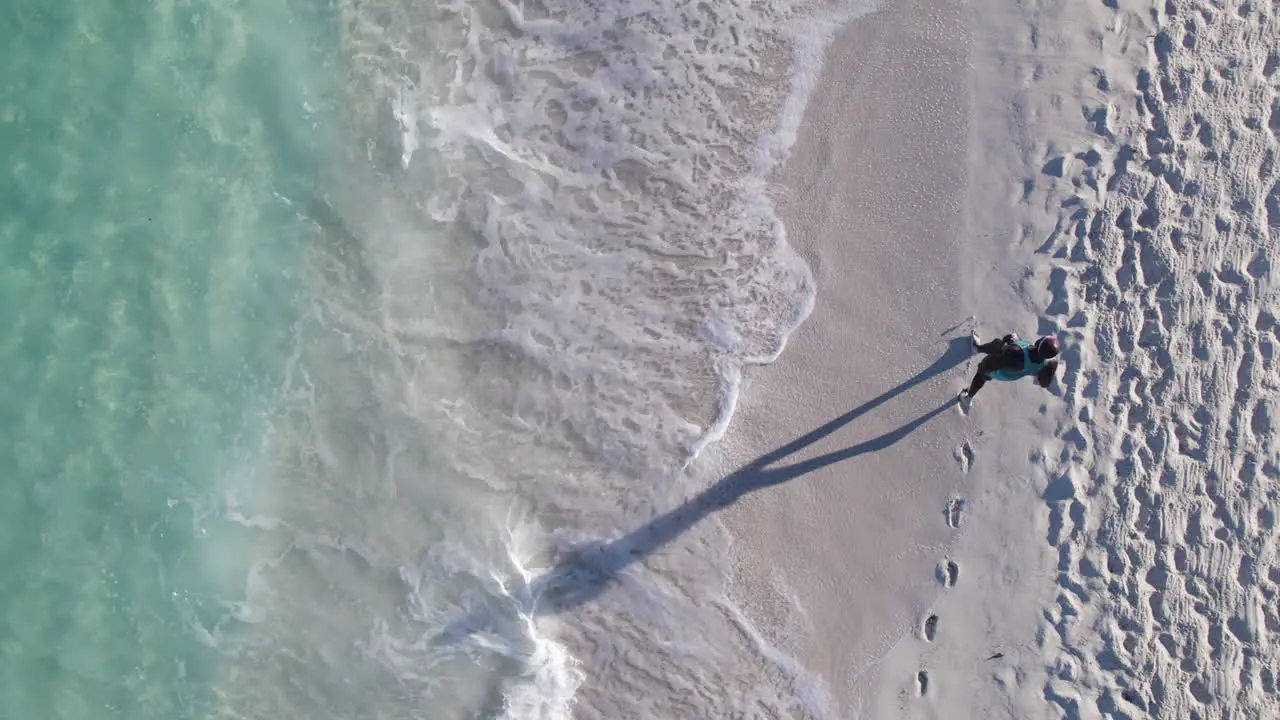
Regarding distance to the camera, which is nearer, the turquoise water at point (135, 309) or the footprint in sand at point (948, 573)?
the footprint in sand at point (948, 573)

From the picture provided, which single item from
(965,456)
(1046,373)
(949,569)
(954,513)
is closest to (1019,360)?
(1046,373)

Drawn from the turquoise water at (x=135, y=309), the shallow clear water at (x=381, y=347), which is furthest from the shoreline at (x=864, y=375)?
the turquoise water at (x=135, y=309)

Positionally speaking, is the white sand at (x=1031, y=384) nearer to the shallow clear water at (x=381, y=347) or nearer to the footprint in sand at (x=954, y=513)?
the footprint in sand at (x=954, y=513)

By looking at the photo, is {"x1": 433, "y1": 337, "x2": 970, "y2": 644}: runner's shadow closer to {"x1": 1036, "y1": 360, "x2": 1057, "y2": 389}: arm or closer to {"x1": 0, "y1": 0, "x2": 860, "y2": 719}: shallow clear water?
{"x1": 0, "y1": 0, "x2": 860, "y2": 719}: shallow clear water

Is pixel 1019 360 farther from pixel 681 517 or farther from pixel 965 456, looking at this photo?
pixel 681 517

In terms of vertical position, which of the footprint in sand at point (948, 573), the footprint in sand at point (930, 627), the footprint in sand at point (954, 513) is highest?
the footprint in sand at point (954, 513)

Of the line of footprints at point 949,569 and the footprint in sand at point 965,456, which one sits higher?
the footprint in sand at point 965,456
